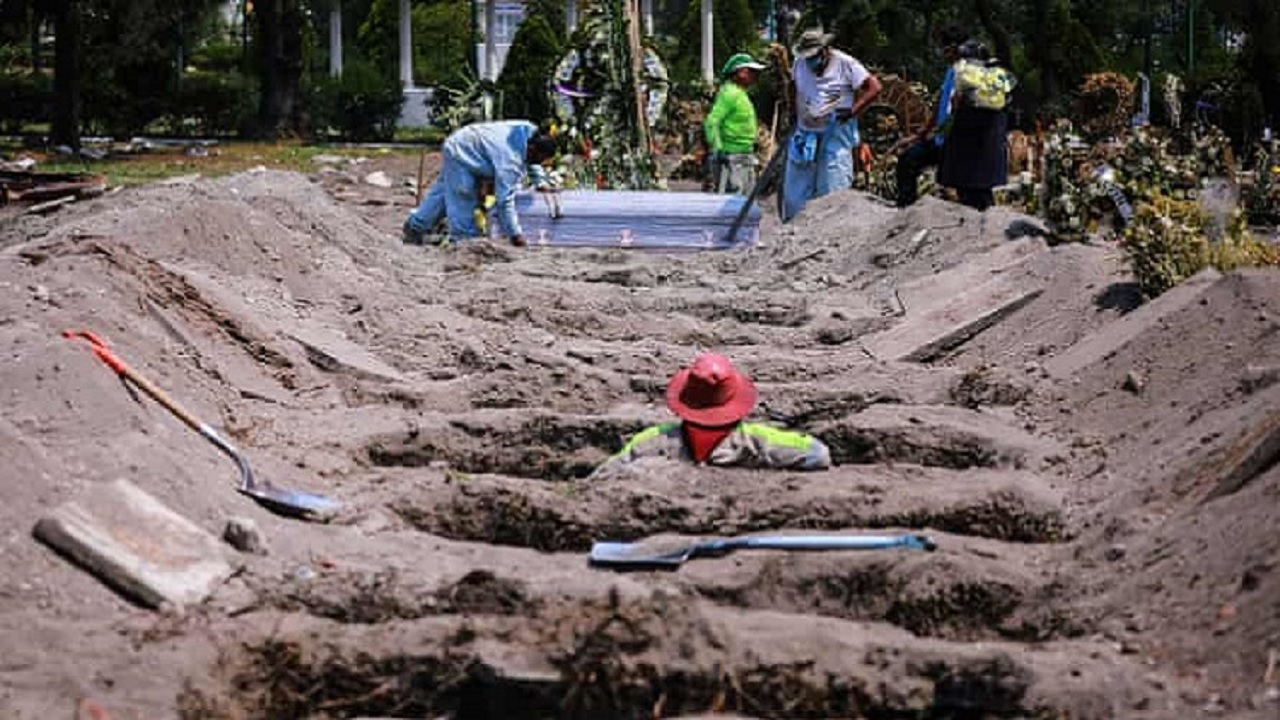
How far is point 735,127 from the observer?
1830 centimetres

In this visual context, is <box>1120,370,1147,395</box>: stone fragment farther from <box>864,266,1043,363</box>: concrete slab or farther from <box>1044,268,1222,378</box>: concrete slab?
<box>864,266,1043,363</box>: concrete slab

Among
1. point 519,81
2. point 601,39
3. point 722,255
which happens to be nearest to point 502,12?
point 519,81

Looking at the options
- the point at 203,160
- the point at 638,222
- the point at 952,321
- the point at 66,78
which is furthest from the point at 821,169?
the point at 66,78

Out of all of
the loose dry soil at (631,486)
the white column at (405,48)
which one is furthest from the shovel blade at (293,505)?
the white column at (405,48)

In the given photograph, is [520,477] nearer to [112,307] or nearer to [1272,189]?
[112,307]

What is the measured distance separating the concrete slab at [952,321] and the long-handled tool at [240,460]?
13.9ft

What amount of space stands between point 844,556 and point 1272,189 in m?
10.6

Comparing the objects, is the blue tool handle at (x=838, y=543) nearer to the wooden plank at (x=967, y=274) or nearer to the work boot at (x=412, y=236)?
the wooden plank at (x=967, y=274)

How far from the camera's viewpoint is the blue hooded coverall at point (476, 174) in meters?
15.7

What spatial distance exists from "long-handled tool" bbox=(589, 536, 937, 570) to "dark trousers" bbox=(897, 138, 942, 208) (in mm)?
8784

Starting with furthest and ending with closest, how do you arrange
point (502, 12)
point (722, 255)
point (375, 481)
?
point (502, 12) → point (722, 255) → point (375, 481)

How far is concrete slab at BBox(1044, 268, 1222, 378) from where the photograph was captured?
976 centimetres

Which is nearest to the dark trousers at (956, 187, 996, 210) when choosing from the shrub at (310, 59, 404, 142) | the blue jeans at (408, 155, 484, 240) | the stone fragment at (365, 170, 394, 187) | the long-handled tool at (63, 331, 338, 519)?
the blue jeans at (408, 155, 484, 240)

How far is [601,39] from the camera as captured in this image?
68.0ft
